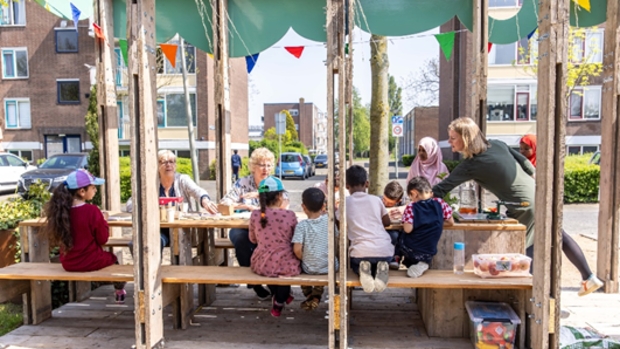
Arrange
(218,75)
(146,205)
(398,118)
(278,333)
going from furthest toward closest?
(398,118), (218,75), (278,333), (146,205)

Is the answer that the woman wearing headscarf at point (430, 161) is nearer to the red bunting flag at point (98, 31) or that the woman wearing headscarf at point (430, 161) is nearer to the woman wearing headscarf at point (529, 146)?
the woman wearing headscarf at point (529, 146)

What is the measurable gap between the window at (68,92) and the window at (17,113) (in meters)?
2.02

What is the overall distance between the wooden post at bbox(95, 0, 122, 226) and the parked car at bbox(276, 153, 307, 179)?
53.4 feet

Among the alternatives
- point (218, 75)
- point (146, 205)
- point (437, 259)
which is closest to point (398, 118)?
point (218, 75)

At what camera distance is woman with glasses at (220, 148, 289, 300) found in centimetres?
424

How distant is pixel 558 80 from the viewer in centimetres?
291

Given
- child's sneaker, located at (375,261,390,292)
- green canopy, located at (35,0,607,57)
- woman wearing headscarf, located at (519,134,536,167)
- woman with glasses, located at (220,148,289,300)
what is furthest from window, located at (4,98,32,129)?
child's sneaker, located at (375,261,390,292)

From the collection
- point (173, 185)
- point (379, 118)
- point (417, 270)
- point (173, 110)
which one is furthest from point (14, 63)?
point (417, 270)

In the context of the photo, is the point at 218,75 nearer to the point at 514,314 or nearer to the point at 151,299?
the point at 151,299

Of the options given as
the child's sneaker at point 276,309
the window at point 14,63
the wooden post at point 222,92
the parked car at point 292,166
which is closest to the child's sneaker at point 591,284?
the child's sneaker at point 276,309

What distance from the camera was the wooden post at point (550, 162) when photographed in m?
2.88

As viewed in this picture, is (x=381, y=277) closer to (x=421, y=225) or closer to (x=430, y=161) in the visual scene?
(x=421, y=225)

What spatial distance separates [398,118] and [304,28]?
10584mm

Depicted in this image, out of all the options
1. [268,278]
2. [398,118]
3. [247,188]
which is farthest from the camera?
[398,118]
